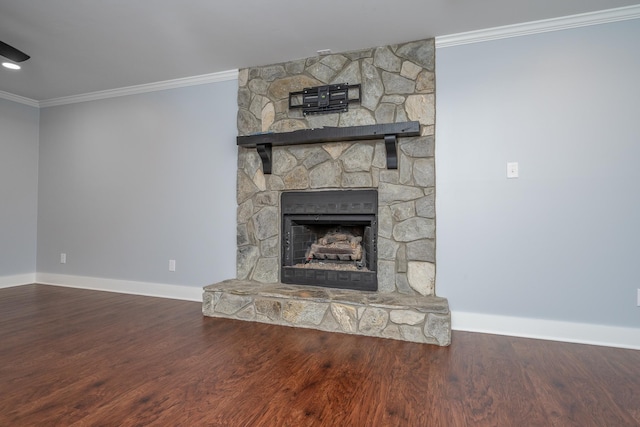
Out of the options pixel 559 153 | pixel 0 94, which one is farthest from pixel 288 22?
pixel 0 94

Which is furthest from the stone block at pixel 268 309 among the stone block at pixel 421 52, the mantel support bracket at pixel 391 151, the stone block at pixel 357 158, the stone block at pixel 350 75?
the stone block at pixel 421 52

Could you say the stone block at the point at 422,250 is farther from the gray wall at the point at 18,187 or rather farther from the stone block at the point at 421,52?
the gray wall at the point at 18,187

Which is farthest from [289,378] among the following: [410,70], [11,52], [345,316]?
[11,52]

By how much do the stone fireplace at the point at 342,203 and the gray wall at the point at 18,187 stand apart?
9.40 ft

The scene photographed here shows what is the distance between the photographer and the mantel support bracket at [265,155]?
3047 mm

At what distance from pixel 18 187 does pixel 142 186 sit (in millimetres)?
1696

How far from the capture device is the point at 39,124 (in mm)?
4312

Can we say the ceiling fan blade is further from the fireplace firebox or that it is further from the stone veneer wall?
the fireplace firebox

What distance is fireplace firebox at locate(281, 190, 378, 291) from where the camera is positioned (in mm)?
2895

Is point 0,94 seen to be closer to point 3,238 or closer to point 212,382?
point 3,238

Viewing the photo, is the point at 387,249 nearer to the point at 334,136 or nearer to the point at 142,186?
the point at 334,136

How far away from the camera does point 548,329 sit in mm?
2436

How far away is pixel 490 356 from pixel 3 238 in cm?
503

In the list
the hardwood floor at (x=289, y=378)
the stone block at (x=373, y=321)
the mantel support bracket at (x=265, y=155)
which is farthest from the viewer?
the mantel support bracket at (x=265, y=155)
